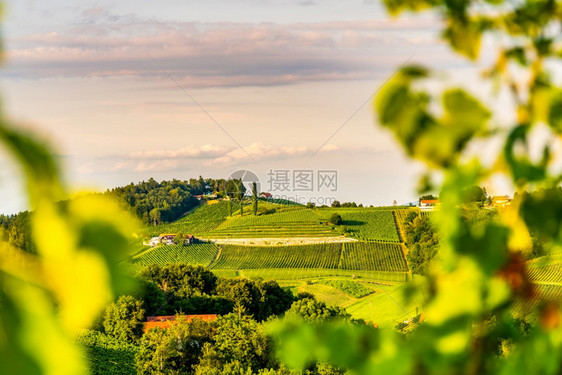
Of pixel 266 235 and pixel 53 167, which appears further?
pixel 266 235

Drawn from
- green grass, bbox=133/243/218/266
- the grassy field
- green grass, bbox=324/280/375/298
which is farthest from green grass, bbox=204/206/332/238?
green grass, bbox=324/280/375/298

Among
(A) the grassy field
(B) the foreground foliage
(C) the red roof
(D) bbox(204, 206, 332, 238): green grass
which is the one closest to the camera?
(B) the foreground foliage

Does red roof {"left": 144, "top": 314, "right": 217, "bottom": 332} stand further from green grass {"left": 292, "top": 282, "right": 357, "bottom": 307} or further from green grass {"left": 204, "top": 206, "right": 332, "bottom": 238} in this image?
green grass {"left": 204, "top": 206, "right": 332, "bottom": 238}

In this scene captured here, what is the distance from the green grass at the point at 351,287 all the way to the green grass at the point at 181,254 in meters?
11.5

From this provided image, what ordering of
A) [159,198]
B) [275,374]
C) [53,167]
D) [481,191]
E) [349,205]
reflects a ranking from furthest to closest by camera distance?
1. [349,205]
2. [159,198]
3. [275,374]
4. [481,191]
5. [53,167]

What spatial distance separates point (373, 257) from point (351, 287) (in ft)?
23.6

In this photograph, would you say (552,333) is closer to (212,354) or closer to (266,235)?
(212,354)

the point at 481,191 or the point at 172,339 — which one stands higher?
the point at 481,191

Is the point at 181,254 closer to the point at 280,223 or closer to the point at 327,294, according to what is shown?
the point at 280,223

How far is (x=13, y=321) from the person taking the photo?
1.42 feet

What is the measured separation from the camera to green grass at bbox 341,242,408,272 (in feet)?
151

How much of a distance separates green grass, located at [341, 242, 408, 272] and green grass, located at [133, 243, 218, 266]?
37.5 ft

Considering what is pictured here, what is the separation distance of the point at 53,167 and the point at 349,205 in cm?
6246

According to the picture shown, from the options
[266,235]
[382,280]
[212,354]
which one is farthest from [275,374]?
[266,235]
